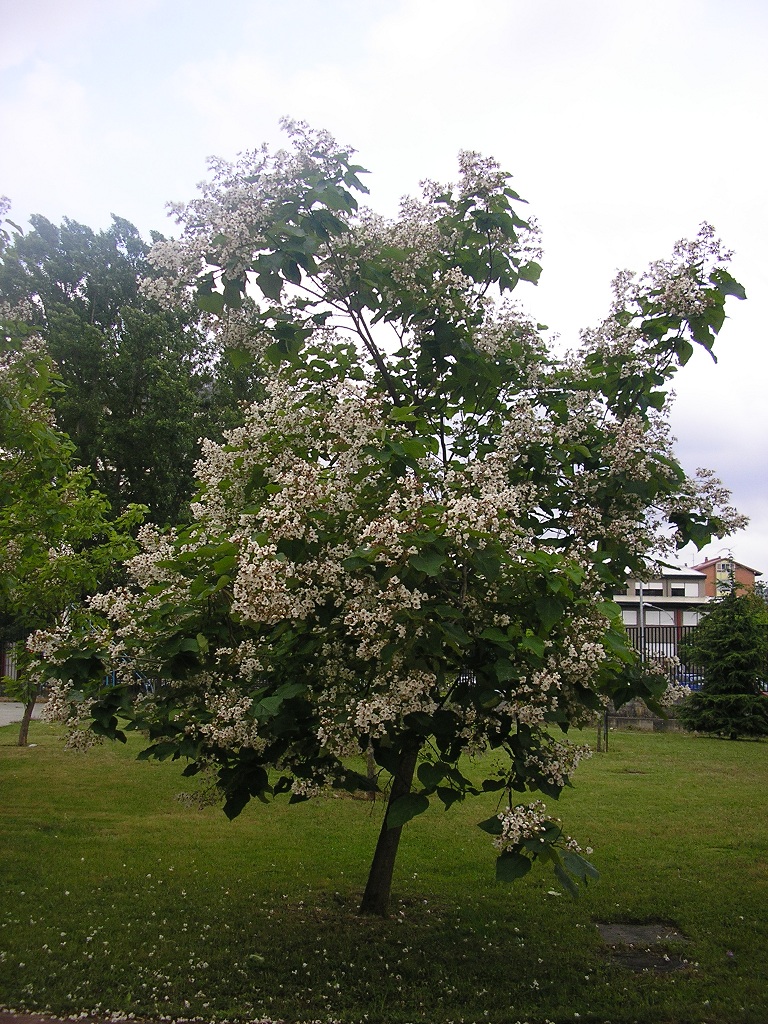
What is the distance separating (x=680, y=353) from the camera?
5.67 m

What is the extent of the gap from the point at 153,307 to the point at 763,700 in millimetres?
20762

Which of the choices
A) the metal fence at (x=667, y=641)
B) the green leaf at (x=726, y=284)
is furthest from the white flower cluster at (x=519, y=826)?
the metal fence at (x=667, y=641)

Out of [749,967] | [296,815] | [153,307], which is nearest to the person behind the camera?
[749,967]

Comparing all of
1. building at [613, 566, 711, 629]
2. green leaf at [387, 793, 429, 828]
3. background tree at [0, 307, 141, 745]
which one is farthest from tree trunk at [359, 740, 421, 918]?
building at [613, 566, 711, 629]

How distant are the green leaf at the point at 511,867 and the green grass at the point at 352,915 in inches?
58.5

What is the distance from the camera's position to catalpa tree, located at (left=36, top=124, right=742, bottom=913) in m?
3.99

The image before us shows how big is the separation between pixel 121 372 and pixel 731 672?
18.3 metres

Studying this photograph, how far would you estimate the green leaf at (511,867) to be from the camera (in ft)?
12.4

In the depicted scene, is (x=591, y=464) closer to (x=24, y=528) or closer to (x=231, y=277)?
(x=231, y=277)

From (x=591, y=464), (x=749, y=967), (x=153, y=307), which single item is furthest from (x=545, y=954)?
(x=153, y=307)

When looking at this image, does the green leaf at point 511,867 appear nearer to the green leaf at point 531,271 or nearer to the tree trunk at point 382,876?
the tree trunk at point 382,876

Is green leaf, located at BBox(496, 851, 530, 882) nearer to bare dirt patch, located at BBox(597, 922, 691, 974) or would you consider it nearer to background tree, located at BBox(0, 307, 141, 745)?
bare dirt patch, located at BBox(597, 922, 691, 974)

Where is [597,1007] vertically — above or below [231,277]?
below

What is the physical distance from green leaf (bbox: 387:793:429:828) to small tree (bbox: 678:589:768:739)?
1712 cm
